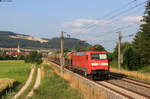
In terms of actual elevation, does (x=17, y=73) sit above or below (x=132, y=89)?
below

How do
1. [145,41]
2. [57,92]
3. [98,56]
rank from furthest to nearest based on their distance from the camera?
1. [145,41]
2. [98,56]
3. [57,92]

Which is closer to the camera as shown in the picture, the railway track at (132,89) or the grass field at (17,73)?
the railway track at (132,89)

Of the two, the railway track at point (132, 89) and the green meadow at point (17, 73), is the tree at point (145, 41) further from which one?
the railway track at point (132, 89)

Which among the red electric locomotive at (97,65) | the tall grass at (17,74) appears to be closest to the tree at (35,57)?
the tall grass at (17,74)

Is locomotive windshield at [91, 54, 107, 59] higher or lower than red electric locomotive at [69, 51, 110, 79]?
higher

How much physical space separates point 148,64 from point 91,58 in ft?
117

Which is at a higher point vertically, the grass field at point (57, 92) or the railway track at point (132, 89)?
the railway track at point (132, 89)

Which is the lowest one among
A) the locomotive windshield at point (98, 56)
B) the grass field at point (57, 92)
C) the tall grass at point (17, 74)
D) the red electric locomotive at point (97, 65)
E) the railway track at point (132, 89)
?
the tall grass at point (17, 74)

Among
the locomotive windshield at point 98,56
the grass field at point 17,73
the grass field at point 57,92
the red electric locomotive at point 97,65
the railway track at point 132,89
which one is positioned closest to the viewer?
the railway track at point 132,89

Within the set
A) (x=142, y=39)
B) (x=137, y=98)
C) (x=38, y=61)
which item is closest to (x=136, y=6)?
(x=137, y=98)

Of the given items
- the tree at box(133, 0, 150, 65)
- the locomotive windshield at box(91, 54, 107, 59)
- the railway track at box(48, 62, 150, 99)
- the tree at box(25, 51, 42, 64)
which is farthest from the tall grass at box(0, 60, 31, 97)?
the tree at box(25, 51, 42, 64)

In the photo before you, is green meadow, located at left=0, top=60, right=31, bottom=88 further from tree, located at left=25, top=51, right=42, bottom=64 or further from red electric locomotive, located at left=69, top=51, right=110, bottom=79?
tree, located at left=25, top=51, right=42, bottom=64

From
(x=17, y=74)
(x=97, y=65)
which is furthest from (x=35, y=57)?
(x=97, y=65)

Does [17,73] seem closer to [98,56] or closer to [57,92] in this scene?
[98,56]
